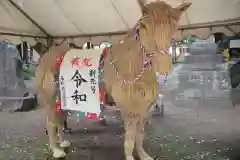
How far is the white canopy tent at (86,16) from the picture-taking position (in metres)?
3.53

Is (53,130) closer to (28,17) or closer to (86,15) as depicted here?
(86,15)

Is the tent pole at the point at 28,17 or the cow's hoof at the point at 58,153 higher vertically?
the tent pole at the point at 28,17

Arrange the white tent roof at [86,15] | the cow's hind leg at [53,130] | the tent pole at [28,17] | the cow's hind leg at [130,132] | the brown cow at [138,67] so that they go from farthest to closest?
the tent pole at [28,17] < the white tent roof at [86,15] < the cow's hind leg at [53,130] < the cow's hind leg at [130,132] < the brown cow at [138,67]

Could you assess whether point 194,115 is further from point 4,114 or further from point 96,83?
point 4,114

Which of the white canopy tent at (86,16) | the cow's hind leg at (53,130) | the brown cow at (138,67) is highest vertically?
the white canopy tent at (86,16)

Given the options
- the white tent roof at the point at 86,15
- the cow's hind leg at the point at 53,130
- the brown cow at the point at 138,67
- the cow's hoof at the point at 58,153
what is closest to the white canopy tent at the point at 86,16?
the white tent roof at the point at 86,15

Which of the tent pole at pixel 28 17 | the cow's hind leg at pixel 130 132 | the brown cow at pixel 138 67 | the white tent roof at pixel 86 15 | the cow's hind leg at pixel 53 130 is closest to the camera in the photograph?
the brown cow at pixel 138 67

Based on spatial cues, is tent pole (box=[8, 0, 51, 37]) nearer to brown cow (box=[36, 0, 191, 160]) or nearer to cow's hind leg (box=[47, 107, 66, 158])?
brown cow (box=[36, 0, 191, 160])

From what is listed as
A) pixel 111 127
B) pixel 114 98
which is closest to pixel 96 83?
pixel 114 98

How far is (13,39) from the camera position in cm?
434

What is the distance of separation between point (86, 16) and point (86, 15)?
29 mm

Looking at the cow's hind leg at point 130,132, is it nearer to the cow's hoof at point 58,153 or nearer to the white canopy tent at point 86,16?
the cow's hoof at point 58,153

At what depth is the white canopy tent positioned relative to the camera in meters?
3.53

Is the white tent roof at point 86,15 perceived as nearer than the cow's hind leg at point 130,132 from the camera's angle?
No
